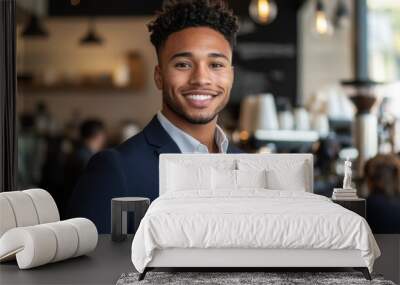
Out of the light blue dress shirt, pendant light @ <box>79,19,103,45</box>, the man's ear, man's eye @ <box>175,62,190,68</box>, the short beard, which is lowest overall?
the light blue dress shirt

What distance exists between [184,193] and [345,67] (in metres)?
2.74

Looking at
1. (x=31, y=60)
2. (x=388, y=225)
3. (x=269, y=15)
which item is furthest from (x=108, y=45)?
(x=388, y=225)

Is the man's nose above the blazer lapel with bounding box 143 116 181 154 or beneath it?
above

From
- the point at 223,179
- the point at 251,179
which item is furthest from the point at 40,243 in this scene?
the point at 251,179

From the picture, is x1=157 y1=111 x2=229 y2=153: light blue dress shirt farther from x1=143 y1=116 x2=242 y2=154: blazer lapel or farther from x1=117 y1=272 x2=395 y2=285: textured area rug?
x1=117 y1=272 x2=395 y2=285: textured area rug

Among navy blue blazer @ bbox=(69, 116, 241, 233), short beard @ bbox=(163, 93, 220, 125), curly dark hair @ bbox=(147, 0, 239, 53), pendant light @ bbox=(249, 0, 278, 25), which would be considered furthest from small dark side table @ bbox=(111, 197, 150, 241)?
pendant light @ bbox=(249, 0, 278, 25)

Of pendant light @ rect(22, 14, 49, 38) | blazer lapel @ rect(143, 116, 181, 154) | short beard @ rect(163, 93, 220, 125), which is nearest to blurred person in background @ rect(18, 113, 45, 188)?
pendant light @ rect(22, 14, 49, 38)

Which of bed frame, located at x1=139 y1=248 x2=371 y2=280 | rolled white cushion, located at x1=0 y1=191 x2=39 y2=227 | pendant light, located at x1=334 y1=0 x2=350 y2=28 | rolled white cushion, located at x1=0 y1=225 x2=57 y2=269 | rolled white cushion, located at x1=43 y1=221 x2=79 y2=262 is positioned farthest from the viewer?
pendant light, located at x1=334 y1=0 x2=350 y2=28

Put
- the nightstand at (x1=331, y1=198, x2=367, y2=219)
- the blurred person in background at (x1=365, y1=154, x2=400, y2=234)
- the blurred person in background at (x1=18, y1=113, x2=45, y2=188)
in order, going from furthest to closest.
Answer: the blurred person in background at (x1=18, y1=113, x2=45, y2=188), the blurred person in background at (x1=365, y1=154, x2=400, y2=234), the nightstand at (x1=331, y1=198, x2=367, y2=219)

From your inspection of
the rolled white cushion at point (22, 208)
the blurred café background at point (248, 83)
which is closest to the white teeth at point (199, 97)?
the blurred café background at point (248, 83)

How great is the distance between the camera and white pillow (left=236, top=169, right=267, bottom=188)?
238 inches

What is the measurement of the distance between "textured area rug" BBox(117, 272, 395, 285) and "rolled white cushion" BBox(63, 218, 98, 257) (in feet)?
2.08

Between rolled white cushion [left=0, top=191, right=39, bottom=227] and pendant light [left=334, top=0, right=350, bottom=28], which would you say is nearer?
rolled white cushion [left=0, top=191, right=39, bottom=227]

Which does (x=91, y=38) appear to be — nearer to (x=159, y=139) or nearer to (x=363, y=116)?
(x=159, y=139)
